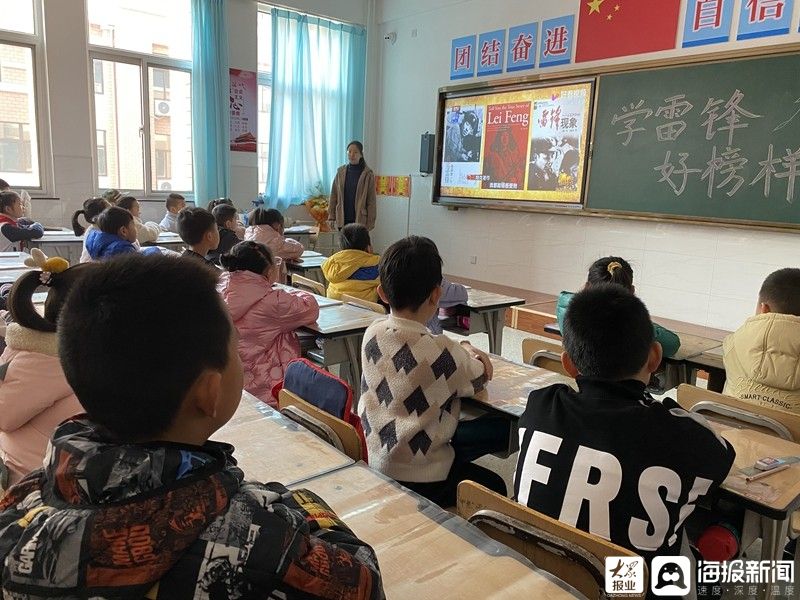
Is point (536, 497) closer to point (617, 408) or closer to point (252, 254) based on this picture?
point (617, 408)

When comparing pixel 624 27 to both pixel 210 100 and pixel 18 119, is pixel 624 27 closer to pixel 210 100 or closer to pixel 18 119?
pixel 210 100

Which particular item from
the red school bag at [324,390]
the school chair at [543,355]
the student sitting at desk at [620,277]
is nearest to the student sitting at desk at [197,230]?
the red school bag at [324,390]

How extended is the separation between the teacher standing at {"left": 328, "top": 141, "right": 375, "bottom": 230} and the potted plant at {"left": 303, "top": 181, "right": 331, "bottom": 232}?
0.60 m

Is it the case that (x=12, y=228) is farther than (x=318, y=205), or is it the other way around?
(x=318, y=205)

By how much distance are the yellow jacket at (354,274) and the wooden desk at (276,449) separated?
1.88 meters

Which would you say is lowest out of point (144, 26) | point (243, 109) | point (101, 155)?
point (101, 155)

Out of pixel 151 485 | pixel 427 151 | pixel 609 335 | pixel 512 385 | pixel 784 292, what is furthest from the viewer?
pixel 427 151

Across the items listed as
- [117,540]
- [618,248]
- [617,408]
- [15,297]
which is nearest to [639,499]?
[617,408]

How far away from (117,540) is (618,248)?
540cm

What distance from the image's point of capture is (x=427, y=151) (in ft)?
22.9

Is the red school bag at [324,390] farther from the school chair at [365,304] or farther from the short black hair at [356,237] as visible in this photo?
the short black hair at [356,237]

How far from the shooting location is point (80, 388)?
24.4 inches

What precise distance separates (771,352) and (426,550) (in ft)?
5.14

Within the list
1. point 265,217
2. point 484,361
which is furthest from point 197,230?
point 484,361
